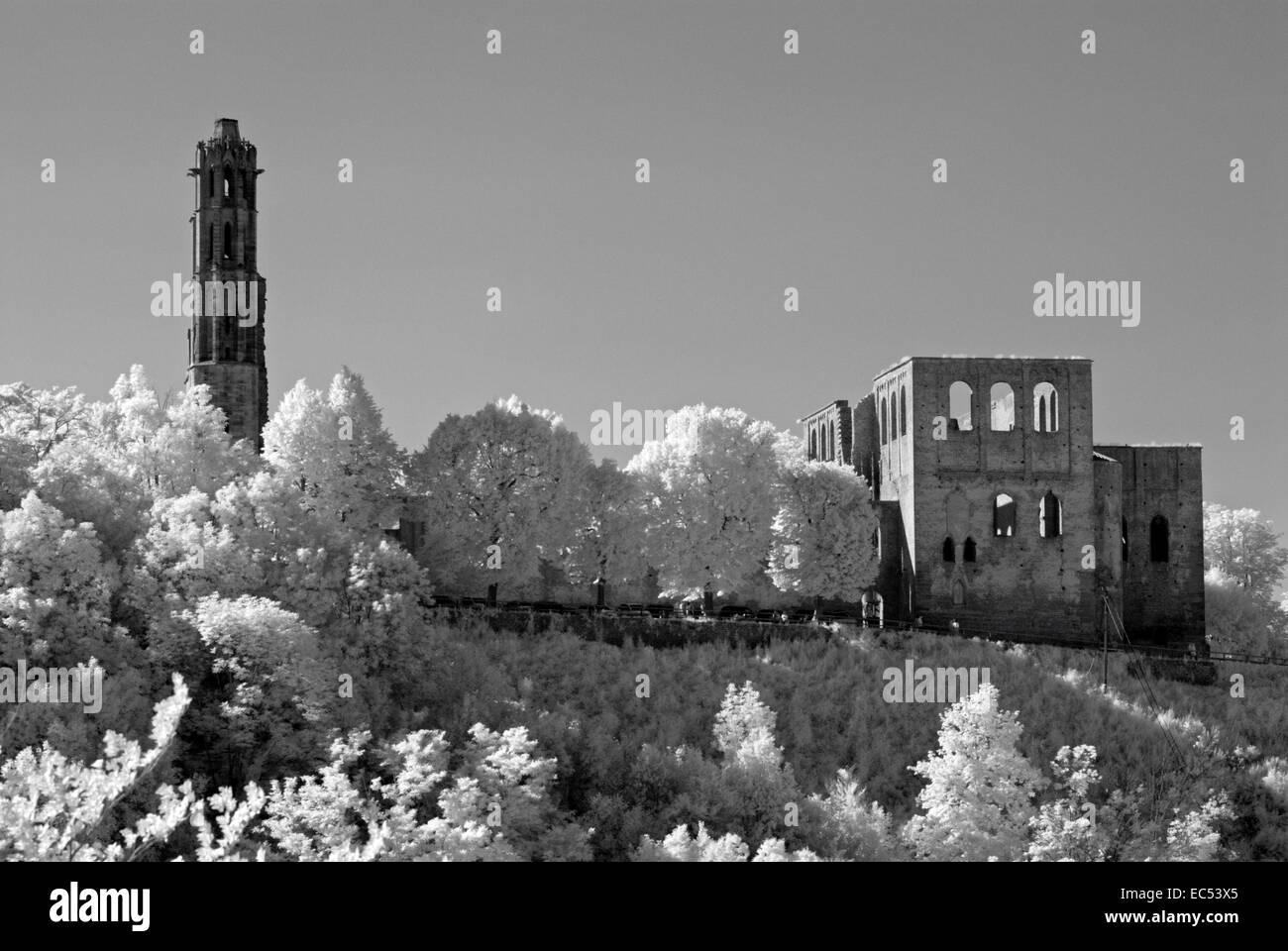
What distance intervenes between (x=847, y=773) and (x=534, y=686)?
8.20 m

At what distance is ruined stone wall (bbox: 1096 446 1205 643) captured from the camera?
60906 millimetres

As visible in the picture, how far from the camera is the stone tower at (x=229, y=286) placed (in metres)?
60.8

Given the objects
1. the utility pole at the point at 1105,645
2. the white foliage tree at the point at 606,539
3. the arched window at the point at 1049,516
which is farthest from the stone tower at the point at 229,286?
the utility pole at the point at 1105,645

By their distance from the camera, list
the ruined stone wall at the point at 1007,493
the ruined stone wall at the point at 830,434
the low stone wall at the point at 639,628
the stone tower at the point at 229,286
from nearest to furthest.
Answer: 1. the low stone wall at the point at 639,628
2. the ruined stone wall at the point at 1007,493
3. the stone tower at the point at 229,286
4. the ruined stone wall at the point at 830,434

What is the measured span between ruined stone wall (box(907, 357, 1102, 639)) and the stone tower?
2110 cm

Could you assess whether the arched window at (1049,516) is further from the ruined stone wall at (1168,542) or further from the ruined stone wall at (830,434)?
the ruined stone wall at (830,434)

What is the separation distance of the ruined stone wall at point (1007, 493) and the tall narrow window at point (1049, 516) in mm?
199

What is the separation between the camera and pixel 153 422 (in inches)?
2112

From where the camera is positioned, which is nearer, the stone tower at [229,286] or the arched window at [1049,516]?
the arched window at [1049,516]

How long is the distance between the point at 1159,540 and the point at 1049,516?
4732mm

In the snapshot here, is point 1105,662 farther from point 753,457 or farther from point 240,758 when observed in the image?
point 240,758

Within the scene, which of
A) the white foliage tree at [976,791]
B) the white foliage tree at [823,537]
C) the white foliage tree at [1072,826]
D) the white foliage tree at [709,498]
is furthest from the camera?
the white foliage tree at [823,537]

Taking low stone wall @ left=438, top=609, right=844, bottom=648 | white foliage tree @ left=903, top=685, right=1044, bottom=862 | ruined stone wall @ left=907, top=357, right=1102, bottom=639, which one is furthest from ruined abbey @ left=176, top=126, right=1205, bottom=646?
white foliage tree @ left=903, top=685, right=1044, bottom=862
